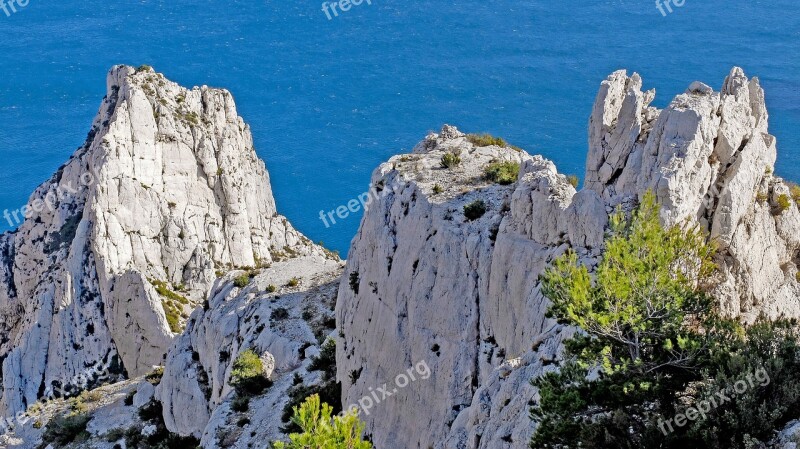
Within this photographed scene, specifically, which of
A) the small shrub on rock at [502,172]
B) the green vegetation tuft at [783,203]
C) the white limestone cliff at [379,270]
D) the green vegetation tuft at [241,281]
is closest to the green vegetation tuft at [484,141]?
the white limestone cliff at [379,270]

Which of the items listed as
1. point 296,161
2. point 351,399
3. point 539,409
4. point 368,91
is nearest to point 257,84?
point 368,91

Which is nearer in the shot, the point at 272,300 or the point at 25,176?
the point at 272,300

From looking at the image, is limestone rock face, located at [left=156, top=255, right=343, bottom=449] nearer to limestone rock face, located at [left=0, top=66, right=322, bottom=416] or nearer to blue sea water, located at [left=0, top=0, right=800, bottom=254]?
limestone rock face, located at [left=0, top=66, right=322, bottom=416]

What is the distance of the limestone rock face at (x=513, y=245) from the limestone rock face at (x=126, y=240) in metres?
42.8

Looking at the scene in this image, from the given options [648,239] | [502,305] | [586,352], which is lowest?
[502,305]

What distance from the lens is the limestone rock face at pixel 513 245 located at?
27.6 meters

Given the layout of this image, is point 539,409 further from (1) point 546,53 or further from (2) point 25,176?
(1) point 546,53

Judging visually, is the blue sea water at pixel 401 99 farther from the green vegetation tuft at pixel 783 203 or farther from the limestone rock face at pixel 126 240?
the green vegetation tuft at pixel 783 203

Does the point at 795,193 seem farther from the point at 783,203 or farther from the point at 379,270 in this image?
the point at 379,270

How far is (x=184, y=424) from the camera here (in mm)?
58125

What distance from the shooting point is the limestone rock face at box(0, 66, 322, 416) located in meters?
81.3

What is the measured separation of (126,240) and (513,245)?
2315 inches

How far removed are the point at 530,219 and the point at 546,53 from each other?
168 m

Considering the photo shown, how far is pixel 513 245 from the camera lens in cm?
3325
